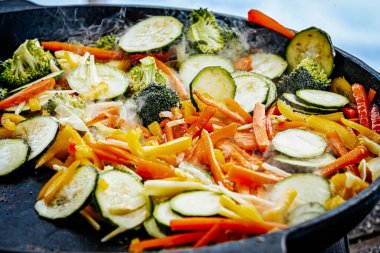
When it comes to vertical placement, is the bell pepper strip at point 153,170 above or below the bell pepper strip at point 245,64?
below

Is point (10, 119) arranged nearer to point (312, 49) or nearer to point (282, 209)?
point (282, 209)

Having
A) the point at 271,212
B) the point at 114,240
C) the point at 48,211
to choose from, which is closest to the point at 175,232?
the point at 114,240

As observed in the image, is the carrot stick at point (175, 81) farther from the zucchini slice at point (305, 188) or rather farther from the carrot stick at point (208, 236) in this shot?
the carrot stick at point (208, 236)

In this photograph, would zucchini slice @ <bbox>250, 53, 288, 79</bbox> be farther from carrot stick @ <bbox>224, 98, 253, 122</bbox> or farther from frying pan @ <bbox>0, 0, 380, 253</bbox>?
carrot stick @ <bbox>224, 98, 253, 122</bbox>

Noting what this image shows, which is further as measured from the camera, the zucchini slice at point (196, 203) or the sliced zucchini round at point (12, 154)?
the sliced zucchini round at point (12, 154)

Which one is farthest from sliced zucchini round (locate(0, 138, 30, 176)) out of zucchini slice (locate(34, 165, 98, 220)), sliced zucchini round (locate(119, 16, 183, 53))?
sliced zucchini round (locate(119, 16, 183, 53))

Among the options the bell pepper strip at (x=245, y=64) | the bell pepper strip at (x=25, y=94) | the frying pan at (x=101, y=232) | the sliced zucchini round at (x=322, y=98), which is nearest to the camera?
the frying pan at (x=101, y=232)

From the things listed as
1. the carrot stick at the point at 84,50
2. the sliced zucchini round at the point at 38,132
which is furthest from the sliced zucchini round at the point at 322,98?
the sliced zucchini round at the point at 38,132
